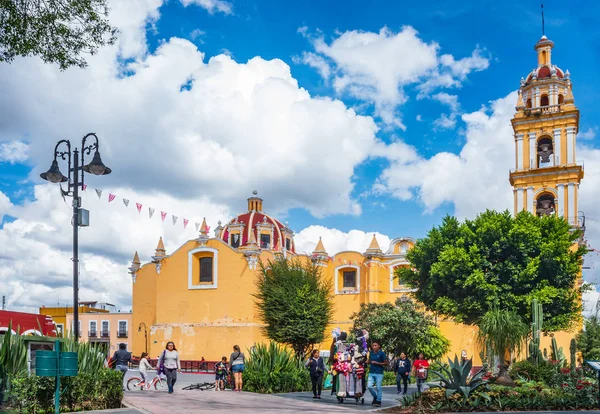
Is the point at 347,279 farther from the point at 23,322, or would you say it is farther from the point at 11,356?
the point at 11,356

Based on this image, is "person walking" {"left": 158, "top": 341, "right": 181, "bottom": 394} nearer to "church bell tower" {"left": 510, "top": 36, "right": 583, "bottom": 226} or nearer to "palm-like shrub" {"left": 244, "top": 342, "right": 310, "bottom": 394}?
"palm-like shrub" {"left": 244, "top": 342, "right": 310, "bottom": 394}

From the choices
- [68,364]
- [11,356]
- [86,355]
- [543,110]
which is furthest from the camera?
[543,110]

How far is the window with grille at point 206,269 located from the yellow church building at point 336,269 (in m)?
0.07

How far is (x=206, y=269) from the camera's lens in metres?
45.3

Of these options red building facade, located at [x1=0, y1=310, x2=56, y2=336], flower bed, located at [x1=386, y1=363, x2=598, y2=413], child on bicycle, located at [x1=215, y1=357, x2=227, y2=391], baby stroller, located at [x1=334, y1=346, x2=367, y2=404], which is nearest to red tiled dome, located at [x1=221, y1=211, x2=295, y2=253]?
red building facade, located at [x1=0, y1=310, x2=56, y2=336]

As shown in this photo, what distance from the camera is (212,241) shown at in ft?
148

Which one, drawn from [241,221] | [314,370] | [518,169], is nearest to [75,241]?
[314,370]

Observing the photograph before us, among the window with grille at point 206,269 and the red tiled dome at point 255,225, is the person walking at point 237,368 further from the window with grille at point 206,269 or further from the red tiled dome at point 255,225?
the red tiled dome at point 255,225

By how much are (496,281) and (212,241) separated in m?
21.1

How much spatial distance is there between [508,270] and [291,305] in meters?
9.51

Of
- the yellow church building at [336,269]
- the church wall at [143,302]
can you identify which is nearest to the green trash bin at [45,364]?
the yellow church building at [336,269]

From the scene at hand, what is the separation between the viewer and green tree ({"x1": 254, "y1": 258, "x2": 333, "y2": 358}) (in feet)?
102

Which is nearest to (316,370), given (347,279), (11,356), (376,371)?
(376,371)

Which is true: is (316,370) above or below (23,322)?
below
